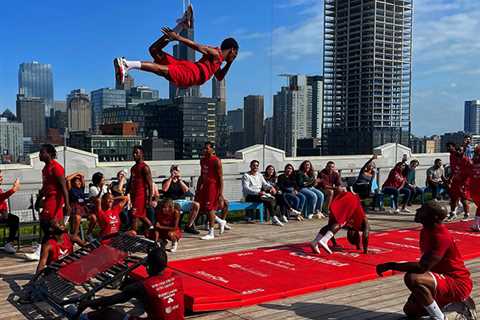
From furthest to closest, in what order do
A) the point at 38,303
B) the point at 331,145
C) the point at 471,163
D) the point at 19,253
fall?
1. the point at 331,145
2. the point at 471,163
3. the point at 19,253
4. the point at 38,303

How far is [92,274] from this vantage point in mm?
5242

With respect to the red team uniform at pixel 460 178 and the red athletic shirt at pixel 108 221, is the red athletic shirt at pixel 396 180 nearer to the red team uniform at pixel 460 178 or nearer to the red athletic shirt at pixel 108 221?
the red team uniform at pixel 460 178

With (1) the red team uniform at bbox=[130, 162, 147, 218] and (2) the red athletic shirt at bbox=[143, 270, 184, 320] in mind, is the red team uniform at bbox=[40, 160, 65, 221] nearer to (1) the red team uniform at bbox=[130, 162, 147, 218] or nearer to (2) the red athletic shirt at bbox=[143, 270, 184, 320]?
(1) the red team uniform at bbox=[130, 162, 147, 218]

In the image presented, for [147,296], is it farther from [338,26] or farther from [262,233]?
[338,26]

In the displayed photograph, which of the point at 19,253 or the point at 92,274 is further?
the point at 19,253

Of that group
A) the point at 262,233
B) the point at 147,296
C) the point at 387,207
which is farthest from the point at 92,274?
the point at 387,207

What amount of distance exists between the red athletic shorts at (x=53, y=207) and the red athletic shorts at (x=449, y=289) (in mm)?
4486

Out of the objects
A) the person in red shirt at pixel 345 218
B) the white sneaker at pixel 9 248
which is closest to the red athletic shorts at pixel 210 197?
the person in red shirt at pixel 345 218

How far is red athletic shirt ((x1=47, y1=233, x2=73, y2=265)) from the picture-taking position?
636cm

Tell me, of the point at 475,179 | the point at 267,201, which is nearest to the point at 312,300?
the point at 267,201

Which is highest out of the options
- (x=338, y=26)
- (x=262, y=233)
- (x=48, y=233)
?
(x=338, y=26)

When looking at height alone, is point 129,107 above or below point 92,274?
above

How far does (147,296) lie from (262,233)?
6294mm

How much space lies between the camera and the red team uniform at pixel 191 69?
5.67 m
